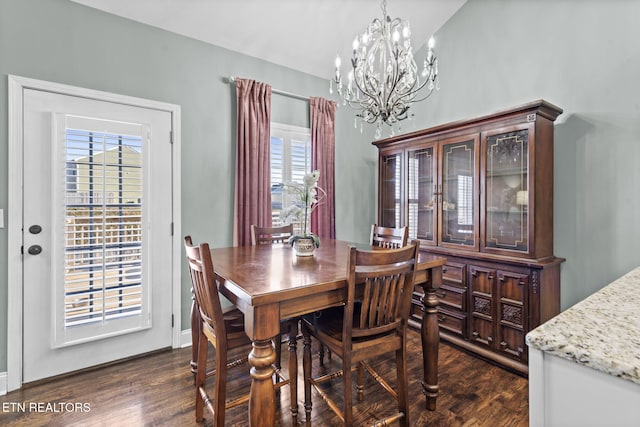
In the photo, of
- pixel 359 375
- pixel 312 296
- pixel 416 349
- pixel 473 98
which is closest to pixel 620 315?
pixel 312 296

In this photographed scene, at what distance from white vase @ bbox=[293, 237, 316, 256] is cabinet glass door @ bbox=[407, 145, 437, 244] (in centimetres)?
149

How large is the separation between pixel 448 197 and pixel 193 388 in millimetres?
2640

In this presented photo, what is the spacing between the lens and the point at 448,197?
116 inches

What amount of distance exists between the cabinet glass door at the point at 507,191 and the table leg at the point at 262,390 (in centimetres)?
208

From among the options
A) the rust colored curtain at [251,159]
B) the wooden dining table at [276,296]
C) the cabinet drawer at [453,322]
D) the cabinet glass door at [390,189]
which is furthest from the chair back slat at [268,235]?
the cabinet drawer at [453,322]

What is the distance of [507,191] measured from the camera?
Result: 2.53m

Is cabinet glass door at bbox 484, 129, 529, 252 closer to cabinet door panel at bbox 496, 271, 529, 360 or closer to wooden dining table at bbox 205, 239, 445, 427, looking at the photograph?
cabinet door panel at bbox 496, 271, 529, 360

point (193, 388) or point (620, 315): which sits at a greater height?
point (620, 315)

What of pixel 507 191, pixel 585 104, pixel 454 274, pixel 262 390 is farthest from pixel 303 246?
pixel 585 104

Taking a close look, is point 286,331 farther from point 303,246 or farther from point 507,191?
point 507,191

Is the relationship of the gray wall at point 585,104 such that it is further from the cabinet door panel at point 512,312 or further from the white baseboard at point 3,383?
the white baseboard at point 3,383

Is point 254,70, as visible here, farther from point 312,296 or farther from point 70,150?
point 312,296

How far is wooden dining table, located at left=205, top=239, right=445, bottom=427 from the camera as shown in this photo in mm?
1305

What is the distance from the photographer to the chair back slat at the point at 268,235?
2.71 m
